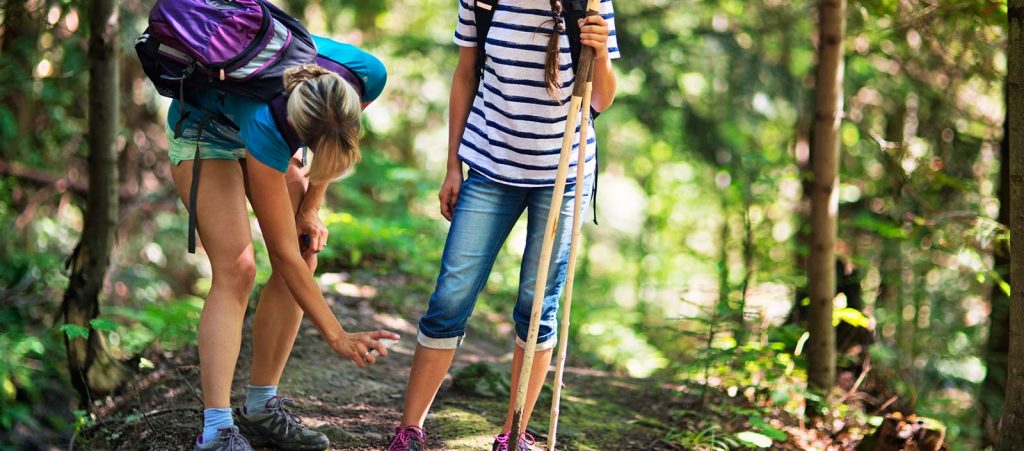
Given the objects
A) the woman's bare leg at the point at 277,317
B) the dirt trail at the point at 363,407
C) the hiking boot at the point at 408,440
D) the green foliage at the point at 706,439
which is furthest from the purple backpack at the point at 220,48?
the green foliage at the point at 706,439

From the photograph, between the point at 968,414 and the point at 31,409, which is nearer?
the point at 31,409

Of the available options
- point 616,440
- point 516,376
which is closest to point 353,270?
point 616,440

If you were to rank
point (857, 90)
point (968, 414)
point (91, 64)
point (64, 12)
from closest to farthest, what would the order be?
point (91, 64)
point (64, 12)
point (968, 414)
point (857, 90)

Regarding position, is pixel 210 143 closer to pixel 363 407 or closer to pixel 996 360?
pixel 363 407

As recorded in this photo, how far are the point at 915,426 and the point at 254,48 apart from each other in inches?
129

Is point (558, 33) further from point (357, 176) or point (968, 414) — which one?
point (357, 176)

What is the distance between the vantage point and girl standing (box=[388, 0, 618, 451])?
2914 millimetres

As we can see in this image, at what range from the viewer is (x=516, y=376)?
10.6 ft

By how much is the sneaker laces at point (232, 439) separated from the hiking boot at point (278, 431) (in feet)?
1.03

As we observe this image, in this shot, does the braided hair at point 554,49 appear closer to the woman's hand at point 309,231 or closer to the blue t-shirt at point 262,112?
the blue t-shirt at point 262,112

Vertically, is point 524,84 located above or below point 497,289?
above

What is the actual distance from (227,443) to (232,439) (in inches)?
0.8

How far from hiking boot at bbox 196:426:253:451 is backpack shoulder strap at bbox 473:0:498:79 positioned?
1588 millimetres

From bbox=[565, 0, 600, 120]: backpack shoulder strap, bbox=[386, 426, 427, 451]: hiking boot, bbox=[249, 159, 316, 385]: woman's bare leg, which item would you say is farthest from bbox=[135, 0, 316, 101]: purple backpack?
bbox=[386, 426, 427, 451]: hiking boot
